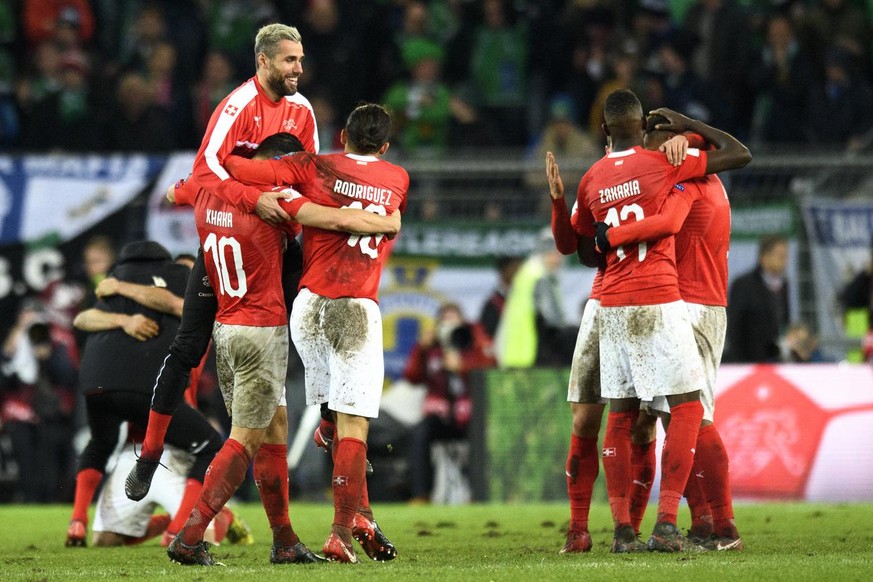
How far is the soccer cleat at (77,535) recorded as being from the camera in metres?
10.2

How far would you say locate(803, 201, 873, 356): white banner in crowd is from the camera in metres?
15.6

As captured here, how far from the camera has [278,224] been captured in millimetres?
7953

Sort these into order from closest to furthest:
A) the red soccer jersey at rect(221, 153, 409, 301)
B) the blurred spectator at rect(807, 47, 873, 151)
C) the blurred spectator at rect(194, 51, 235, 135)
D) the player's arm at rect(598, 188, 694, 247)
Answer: the red soccer jersey at rect(221, 153, 409, 301) → the player's arm at rect(598, 188, 694, 247) → the blurred spectator at rect(807, 47, 873, 151) → the blurred spectator at rect(194, 51, 235, 135)

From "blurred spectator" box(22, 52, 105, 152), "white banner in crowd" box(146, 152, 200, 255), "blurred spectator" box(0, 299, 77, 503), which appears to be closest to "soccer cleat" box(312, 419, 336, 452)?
"white banner in crowd" box(146, 152, 200, 255)

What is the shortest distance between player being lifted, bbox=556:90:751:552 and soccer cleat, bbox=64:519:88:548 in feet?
12.3

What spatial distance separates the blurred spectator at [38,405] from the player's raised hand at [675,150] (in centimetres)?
889

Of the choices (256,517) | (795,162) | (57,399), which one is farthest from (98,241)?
(795,162)

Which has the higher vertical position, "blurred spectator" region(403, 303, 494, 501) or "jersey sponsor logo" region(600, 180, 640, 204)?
"jersey sponsor logo" region(600, 180, 640, 204)

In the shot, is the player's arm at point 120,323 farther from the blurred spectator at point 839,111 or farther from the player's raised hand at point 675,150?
the blurred spectator at point 839,111

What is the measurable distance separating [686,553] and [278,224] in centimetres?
268

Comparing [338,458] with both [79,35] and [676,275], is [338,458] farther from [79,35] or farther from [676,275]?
[79,35]

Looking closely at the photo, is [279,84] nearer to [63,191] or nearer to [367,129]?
[367,129]

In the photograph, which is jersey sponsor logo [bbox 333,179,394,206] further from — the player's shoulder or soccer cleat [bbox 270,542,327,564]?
soccer cleat [bbox 270,542,327,564]

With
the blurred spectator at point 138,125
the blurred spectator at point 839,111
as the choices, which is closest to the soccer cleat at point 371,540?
the blurred spectator at point 138,125
